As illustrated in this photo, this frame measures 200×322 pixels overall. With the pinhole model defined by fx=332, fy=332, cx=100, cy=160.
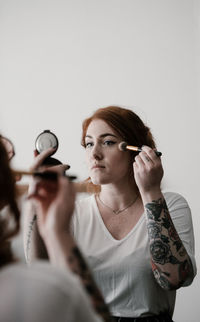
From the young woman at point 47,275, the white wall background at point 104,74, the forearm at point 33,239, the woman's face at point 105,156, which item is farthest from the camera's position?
the white wall background at point 104,74

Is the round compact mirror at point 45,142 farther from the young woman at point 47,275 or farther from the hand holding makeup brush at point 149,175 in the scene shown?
the young woman at point 47,275

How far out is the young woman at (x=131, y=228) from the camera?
844mm

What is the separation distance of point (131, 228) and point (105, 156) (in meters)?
0.23

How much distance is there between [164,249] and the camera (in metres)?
0.83

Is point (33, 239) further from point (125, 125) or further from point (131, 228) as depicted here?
point (125, 125)

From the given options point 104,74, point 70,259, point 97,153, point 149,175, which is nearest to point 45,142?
point 97,153

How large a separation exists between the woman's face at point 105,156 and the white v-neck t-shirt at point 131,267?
0.15 metres

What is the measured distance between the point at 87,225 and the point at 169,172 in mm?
690

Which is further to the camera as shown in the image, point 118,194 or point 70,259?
point 118,194

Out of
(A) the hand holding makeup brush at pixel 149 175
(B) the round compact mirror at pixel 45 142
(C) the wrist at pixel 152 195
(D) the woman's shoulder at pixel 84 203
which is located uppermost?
(B) the round compact mirror at pixel 45 142

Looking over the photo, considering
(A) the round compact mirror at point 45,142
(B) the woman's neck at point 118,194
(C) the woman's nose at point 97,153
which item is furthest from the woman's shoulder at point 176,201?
(A) the round compact mirror at point 45,142

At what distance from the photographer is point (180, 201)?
1.00m

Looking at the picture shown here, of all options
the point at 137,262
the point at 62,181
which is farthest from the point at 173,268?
the point at 62,181

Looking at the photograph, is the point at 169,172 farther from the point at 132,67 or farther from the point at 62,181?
the point at 62,181
